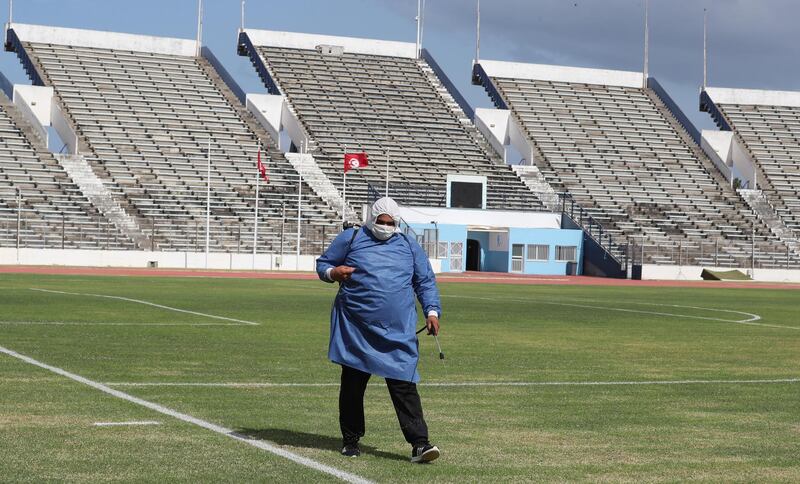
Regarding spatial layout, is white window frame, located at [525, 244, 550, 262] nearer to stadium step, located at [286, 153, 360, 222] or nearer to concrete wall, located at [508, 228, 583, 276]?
concrete wall, located at [508, 228, 583, 276]

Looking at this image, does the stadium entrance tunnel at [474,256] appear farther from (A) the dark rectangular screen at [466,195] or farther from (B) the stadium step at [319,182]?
(B) the stadium step at [319,182]

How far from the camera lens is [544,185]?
3270 inches

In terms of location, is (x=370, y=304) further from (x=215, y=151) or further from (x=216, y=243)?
(x=215, y=151)

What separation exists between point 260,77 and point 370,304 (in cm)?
8018

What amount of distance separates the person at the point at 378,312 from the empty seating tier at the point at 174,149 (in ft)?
186

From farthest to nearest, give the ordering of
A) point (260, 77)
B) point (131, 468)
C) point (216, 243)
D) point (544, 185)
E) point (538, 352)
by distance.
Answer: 1. point (260, 77)
2. point (544, 185)
3. point (216, 243)
4. point (538, 352)
5. point (131, 468)

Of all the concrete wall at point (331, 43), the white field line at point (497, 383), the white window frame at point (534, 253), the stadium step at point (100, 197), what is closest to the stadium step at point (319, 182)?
the white window frame at point (534, 253)

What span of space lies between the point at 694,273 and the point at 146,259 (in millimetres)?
29160

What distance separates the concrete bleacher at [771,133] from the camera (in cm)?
8762

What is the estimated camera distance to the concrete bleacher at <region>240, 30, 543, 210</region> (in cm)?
8000

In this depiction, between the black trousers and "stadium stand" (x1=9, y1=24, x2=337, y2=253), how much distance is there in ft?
184

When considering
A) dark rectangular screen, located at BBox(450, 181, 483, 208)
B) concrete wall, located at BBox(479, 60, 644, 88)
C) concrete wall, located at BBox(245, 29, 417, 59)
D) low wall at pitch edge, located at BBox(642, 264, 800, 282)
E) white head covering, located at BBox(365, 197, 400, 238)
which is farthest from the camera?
concrete wall, located at BBox(479, 60, 644, 88)

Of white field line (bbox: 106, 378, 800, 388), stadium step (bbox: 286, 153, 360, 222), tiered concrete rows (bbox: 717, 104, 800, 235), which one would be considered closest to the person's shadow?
white field line (bbox: 106, 378, 800, 388)

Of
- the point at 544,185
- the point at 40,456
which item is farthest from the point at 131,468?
the point at 544,185
